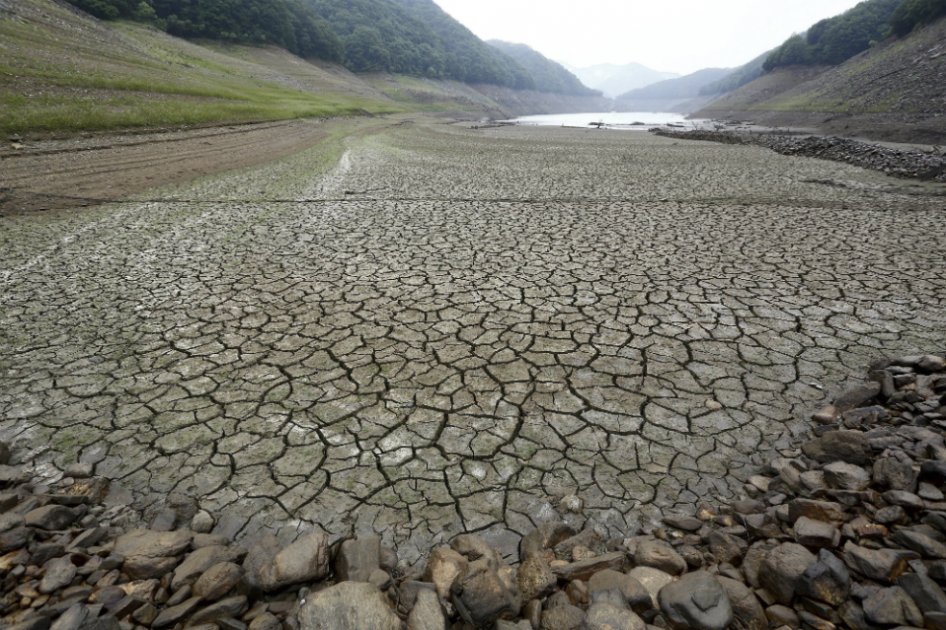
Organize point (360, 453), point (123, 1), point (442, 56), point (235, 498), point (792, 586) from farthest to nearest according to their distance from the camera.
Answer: point (442, 56) < point (123, 1) < point (360, 453) < point (235, 498) < point (792, 586)

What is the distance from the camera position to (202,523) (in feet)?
10.5

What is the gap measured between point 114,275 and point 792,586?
9.03m

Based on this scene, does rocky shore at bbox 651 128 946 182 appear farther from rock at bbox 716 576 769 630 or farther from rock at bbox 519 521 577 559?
rock at bbox 519 521 577 559

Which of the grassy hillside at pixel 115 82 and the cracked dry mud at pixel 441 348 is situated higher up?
the grassy hillside at pixel 115 82

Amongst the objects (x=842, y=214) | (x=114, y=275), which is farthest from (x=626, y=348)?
(x=842, y=214)

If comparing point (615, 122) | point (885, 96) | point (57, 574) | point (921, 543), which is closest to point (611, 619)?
point (921, 543)

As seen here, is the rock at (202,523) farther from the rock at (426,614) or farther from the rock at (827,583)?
the rock at (827,583)

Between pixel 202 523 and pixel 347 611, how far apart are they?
58.2 inches

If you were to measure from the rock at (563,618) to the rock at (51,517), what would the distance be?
3.09 m

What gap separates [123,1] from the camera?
53.5m

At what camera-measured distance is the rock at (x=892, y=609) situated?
2.16 metres

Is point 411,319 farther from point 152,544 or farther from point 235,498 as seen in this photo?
point 152,544

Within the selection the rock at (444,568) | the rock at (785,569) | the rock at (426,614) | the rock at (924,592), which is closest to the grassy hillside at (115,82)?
the rock at (444,568)

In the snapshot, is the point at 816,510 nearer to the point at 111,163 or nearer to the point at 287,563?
the point at 287,563
